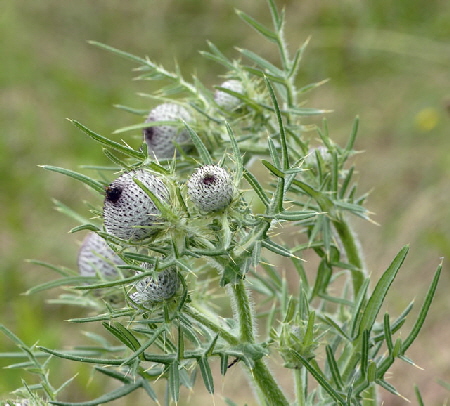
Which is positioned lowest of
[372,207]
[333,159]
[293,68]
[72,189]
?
[72,189]

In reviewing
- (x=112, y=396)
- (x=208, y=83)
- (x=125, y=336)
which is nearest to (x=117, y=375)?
(x=112, y=396)

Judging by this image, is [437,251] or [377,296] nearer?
[377,296]

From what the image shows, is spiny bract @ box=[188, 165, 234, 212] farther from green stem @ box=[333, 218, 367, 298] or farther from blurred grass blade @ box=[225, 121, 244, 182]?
green stem @ box=[333, 218, 367, 298]

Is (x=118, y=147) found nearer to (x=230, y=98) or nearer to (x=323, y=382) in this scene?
(x=323, y=382)

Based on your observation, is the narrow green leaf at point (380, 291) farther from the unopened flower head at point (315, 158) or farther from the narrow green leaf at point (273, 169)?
the unopened flower head at point (315, 158)

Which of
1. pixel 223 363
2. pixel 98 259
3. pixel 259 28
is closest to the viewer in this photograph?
pixel 223 363

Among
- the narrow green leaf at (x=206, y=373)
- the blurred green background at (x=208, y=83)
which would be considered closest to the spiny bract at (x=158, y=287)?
the narrow green leaf at (x=206, y=373)

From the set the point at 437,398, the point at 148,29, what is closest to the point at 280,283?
the point at 437,398

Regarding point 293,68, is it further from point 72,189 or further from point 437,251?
point 72,189
